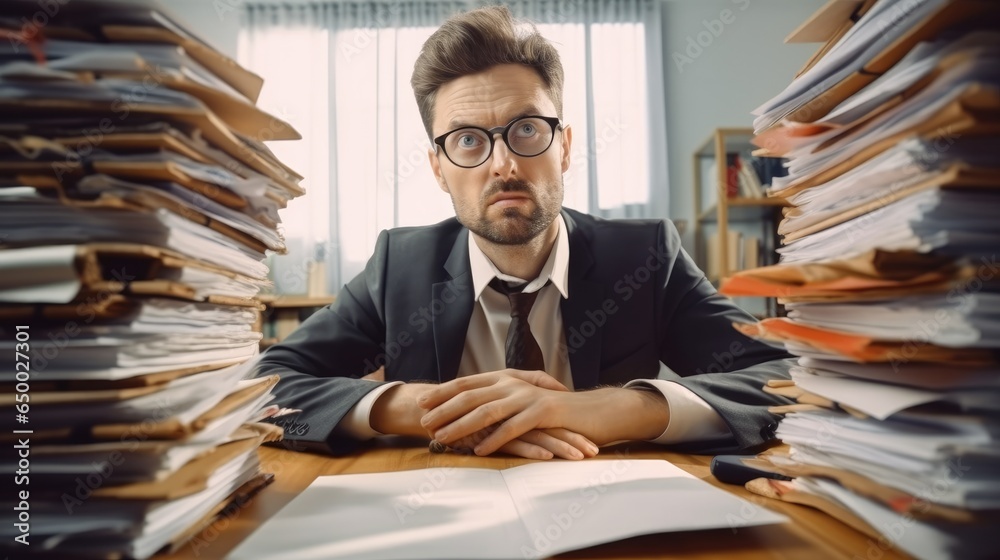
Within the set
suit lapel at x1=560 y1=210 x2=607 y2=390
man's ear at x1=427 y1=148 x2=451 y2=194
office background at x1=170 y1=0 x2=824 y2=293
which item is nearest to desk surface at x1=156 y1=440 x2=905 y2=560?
suit lapel at x1=560 y1=210 x2=607 y2=390

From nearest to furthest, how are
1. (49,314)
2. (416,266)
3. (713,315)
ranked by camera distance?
1. (49,314)
2. (713,315)
3. (416,266)

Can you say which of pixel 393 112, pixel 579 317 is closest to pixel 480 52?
pixel 579 317

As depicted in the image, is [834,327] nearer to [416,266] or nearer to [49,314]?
[49,314]

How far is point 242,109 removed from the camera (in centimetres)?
46

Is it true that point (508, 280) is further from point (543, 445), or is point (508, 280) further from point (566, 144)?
point (543, 445)

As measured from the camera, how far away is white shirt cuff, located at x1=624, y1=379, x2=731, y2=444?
2.58 ft

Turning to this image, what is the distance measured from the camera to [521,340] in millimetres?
1270

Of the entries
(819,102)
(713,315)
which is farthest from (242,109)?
(713,315)

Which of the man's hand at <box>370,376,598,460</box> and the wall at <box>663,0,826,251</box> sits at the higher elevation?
the wall at <box>663,0,826,251</box>

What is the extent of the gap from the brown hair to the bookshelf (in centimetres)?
206

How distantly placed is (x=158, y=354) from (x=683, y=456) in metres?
0.59

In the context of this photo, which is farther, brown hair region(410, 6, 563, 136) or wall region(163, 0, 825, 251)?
wall region(163, 0, 825, 251)

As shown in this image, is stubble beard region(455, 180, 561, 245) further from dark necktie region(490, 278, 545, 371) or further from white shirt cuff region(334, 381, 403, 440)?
white shirt cuff region(334, 381, 403, 440)

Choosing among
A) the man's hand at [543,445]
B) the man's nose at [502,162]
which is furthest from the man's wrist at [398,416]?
the man's nose at [502,162]
